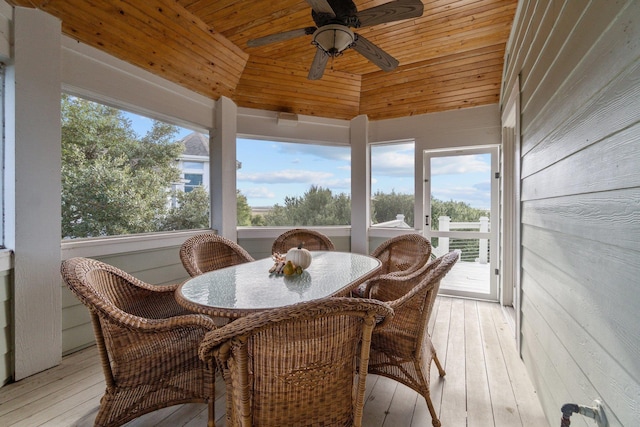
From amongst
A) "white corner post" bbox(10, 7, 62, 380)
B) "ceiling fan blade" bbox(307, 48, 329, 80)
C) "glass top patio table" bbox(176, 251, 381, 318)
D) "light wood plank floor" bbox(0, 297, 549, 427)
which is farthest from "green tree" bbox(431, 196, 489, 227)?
"white corner post" bbox(10, 7, 62, 380)

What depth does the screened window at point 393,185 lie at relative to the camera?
171 inches

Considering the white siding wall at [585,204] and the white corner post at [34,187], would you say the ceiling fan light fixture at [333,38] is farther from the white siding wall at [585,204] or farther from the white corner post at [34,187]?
the white corner post at [34,187]

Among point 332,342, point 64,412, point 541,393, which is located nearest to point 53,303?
point 64,412

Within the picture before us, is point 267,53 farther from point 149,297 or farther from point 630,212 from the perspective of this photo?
point 630,212

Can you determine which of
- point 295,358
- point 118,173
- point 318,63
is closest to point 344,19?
point 318,63

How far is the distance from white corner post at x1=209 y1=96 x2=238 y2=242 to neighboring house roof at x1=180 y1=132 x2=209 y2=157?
7 cm

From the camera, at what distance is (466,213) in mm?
4066

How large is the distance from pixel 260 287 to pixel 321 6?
1700mm

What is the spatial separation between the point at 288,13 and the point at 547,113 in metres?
2.42

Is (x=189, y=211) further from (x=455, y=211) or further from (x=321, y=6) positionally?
(x=455, y=211)

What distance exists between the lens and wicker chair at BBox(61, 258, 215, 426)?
4.61ft

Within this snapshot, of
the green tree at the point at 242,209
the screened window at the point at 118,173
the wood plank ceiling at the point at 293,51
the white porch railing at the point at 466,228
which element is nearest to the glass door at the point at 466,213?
the white porch railing at the point at 466,228

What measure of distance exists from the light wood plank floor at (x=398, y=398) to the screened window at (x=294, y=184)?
244 cm

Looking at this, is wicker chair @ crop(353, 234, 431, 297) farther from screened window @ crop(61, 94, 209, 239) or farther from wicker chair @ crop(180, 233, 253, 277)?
screened window @ crop(61, 94, 209, 239)
